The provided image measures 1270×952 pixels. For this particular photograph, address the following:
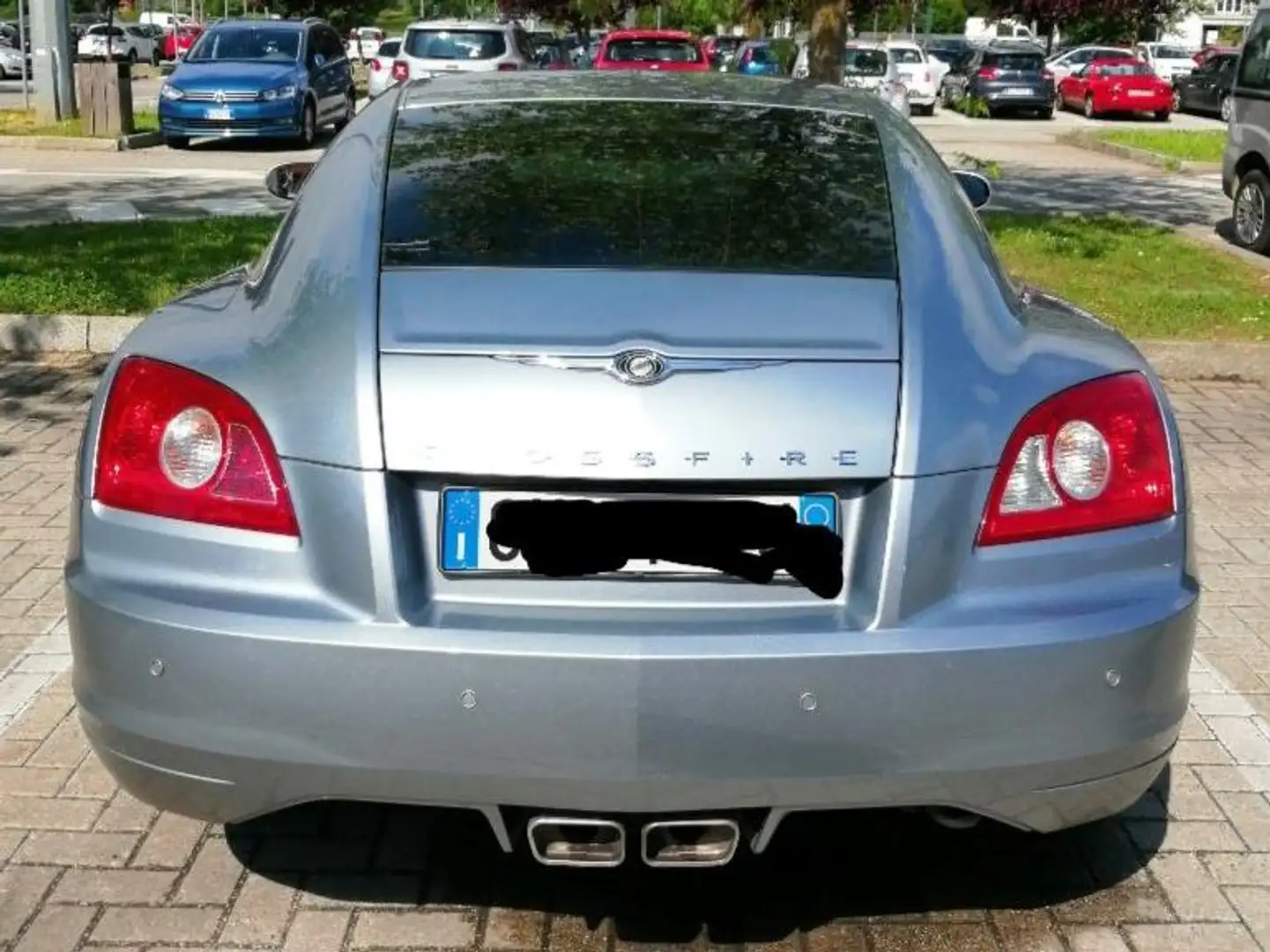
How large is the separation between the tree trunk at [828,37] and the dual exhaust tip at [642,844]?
26.9ft

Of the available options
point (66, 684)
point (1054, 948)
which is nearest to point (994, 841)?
point (1054, 948)

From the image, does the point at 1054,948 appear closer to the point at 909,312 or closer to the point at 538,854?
the point at 538,854

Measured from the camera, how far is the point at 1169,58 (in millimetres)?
46750

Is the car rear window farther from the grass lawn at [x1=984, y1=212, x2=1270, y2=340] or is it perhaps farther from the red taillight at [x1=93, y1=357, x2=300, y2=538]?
the red taillight at [x1=93, y1=357, x2=300, y2=538]

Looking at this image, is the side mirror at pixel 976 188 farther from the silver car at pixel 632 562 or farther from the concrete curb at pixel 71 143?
the concrete curb at pixel 71 143

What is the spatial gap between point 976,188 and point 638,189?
1736 mm

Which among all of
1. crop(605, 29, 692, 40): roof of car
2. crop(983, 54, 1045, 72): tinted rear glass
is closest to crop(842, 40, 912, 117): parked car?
crop(605, 29, 692, 40): roof of car

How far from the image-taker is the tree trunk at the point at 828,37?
10445mm

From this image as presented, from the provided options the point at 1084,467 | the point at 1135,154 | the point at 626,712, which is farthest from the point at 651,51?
the point at 626,712

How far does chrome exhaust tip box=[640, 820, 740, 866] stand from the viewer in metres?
2.89

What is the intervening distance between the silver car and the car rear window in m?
22.1

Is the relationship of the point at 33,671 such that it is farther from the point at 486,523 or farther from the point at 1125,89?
the point at 1125,89

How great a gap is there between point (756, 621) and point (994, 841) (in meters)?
1.22

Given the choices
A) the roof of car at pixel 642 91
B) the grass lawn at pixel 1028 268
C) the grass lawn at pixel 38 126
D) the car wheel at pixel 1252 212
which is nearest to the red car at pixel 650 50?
the grass lawn at pixel 38 126
